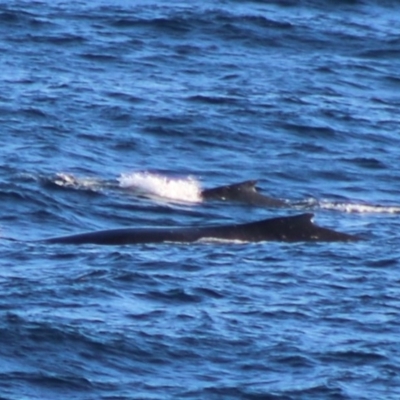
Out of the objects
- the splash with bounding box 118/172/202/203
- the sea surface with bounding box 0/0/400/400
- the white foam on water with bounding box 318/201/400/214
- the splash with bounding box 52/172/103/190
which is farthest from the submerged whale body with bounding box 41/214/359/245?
the splash with bounding box 52/172/103/190

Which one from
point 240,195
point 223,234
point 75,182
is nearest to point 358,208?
point 240,195

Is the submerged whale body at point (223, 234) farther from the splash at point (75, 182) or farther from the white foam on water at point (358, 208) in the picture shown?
the splash at point (75, 182)

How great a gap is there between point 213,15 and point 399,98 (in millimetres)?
7590

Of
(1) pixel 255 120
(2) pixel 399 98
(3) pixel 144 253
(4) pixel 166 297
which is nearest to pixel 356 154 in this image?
(1) pixel 255 120

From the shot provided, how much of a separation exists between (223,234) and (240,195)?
3.77 metres

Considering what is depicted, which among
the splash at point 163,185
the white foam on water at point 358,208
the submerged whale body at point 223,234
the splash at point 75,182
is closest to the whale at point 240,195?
the splash at point 163,185

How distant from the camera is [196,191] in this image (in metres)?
24.3

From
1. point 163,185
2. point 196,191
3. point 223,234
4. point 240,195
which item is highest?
point 223,234

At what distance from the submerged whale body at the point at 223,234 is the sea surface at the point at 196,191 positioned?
28 cm

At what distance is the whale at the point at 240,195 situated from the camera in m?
23.7

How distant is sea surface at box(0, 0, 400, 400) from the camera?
14906 millimetres

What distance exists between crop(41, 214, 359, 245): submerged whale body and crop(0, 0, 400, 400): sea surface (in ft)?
0.93

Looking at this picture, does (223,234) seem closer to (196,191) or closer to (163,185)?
(196,191)

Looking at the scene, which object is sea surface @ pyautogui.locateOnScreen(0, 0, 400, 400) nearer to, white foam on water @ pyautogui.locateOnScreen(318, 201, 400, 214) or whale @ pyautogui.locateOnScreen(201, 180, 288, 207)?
white foam on water @ pyautogui.locateOnScreen(318, 201, 400, 214)
